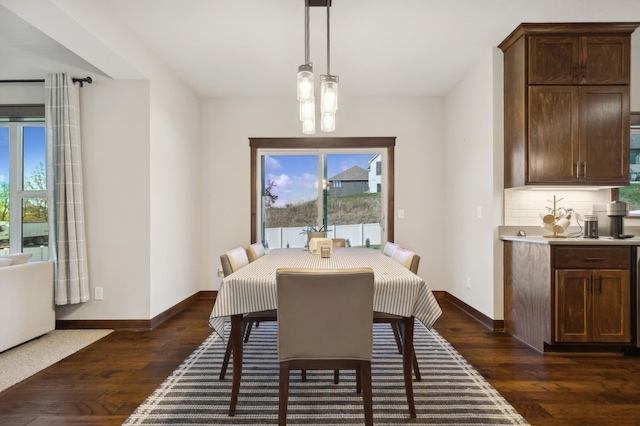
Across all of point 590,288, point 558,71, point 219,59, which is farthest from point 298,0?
point 590,288

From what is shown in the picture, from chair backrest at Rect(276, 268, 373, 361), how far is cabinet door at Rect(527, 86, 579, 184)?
2.22 m

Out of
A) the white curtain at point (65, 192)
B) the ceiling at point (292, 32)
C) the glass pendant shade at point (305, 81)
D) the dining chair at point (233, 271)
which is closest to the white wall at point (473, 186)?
the ceiling at point (292, 32)

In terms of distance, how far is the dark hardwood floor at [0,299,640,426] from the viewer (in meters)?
1.88

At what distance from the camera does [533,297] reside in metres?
2.86

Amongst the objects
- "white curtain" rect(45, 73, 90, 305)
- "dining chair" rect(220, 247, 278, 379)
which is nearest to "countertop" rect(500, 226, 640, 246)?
"dining chair" rect(220, 247, 278, 379)

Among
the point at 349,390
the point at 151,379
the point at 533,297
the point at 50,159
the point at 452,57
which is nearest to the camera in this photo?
the point at 349,390

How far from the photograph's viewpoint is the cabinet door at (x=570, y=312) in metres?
2.66

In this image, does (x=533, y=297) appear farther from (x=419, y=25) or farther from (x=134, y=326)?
(x=134, y=326)

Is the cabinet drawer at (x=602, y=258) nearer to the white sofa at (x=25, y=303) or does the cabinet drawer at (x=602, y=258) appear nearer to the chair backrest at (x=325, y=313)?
the chair backrest at (x=325, y=313)

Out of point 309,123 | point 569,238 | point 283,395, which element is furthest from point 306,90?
point 569,238

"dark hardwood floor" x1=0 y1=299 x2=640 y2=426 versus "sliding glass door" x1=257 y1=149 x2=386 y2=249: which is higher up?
"sliding glass door" x1=257 y1=149 x2=386 y2=249

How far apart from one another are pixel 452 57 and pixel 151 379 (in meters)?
3.81

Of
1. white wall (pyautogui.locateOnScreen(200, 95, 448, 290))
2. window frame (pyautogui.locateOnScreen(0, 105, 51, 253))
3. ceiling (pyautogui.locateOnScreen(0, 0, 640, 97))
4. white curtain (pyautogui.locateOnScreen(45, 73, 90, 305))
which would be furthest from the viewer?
white wall (pyautogui.locateOnScreen(200, 95, 448, 290))

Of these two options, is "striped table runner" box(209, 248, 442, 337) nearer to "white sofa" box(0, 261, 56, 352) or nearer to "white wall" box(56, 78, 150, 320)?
"white wall" box(56, 78, 150, 320)
